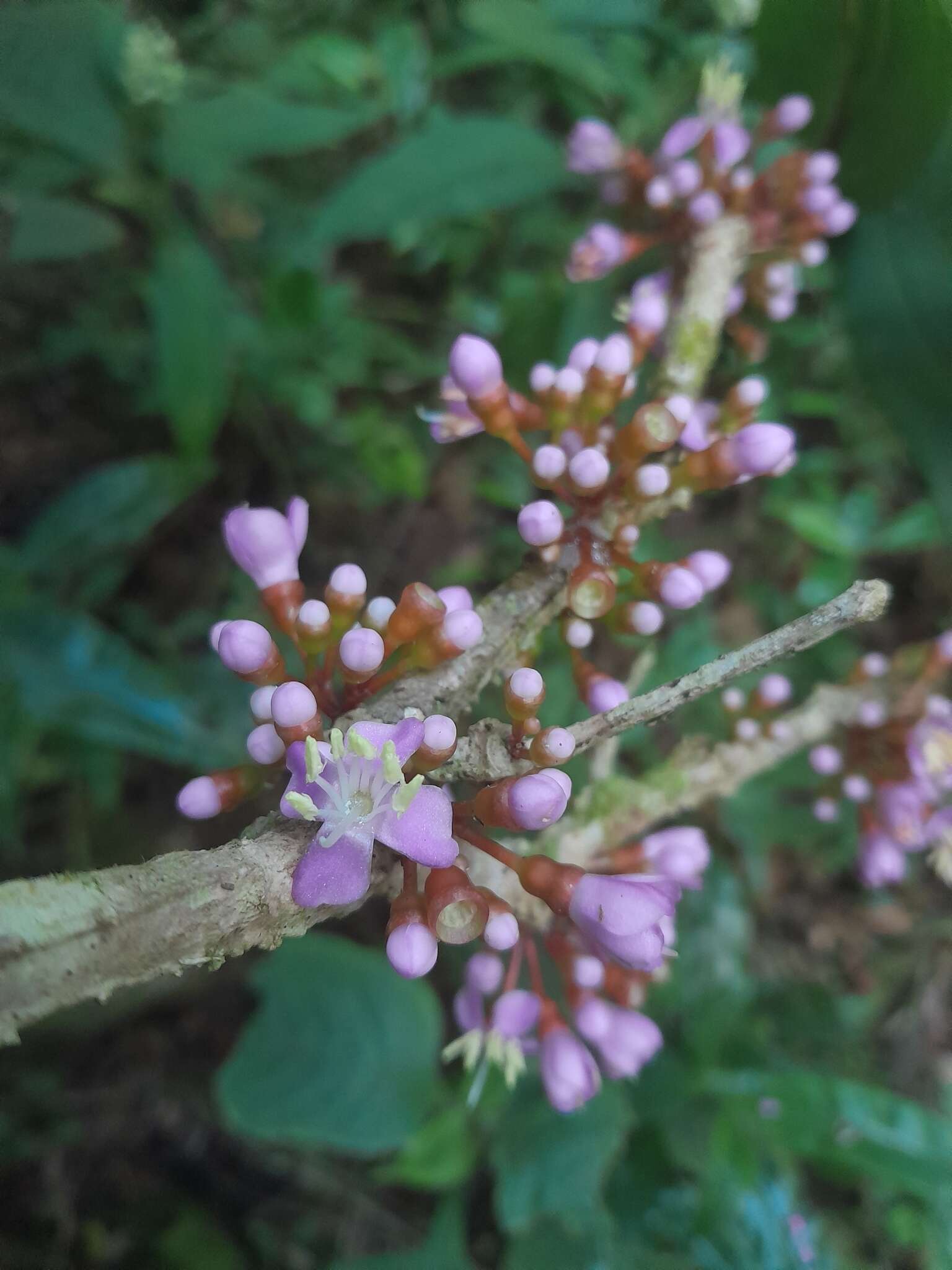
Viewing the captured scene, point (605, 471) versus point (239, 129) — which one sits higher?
point (239, 129)

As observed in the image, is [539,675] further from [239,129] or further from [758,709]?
[239,129]

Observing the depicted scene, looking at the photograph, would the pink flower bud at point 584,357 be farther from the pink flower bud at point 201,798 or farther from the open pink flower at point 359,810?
the pink flower bud at point 201,798

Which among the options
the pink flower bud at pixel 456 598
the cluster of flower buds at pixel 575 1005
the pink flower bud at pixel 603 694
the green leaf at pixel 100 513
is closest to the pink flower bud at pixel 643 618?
the pink flower bud at pixel 603 694

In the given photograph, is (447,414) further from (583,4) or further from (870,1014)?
(870,1014)

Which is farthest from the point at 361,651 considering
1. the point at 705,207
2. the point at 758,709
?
the point at 705,207

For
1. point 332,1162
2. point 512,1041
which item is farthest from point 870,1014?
point 512,1041
